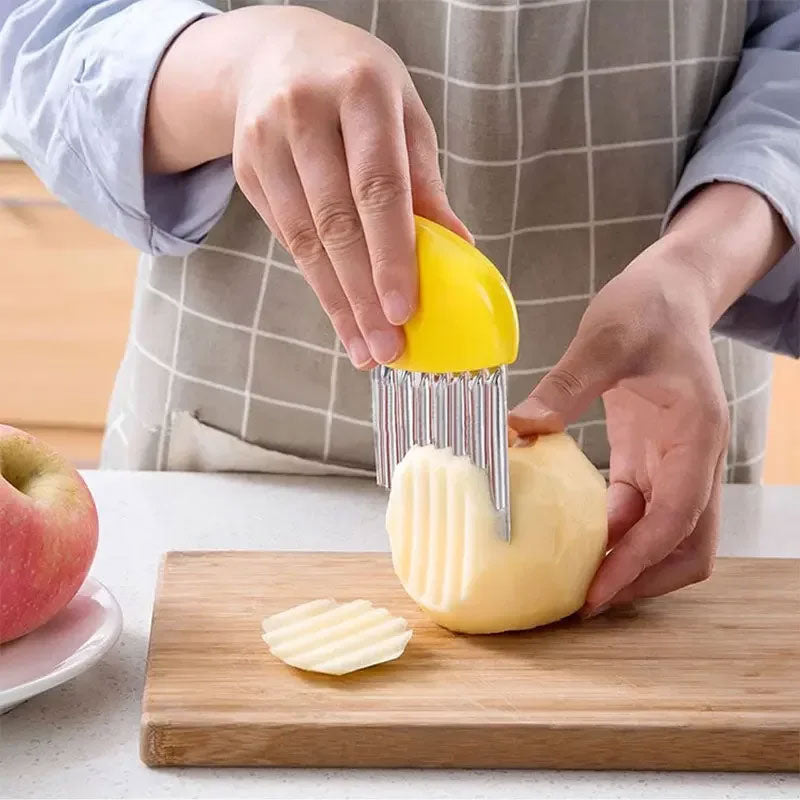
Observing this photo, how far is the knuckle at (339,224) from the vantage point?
749 millimetres

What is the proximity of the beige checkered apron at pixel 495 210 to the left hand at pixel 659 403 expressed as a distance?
0.75 ft

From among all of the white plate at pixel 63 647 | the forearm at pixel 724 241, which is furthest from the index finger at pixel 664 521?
the white plate at pixel 63 647

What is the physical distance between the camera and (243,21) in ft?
2.84

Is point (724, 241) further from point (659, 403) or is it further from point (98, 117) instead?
point (98, 117)

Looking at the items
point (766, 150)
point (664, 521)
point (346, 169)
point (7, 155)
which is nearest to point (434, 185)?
point (346, 169)

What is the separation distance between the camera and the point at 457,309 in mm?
750

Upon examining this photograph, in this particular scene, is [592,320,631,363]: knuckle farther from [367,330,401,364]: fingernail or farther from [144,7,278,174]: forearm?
[144,7,278,174]: forearm

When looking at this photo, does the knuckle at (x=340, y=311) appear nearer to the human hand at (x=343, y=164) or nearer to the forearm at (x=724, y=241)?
the human hand at (x=343, y=164)

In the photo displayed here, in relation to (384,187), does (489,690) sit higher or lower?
lower

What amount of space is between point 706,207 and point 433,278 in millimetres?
374

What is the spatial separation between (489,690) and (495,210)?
19.3 inches

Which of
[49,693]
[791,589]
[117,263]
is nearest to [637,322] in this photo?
[791,589]

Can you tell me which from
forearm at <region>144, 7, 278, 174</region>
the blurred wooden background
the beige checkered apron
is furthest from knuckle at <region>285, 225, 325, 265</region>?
the blurred wooden background

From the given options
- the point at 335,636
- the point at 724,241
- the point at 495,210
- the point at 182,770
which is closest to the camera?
the point at 182,770
